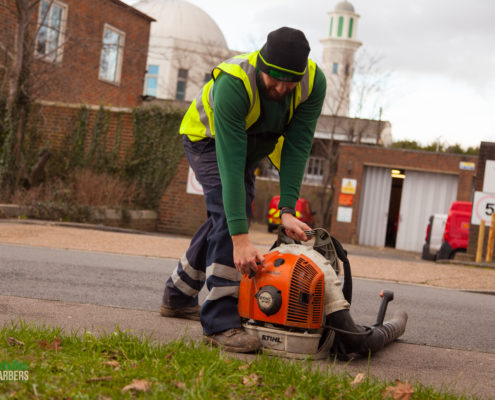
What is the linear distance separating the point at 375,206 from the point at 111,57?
38.2 ft

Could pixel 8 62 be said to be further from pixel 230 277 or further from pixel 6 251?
pixel 230 277

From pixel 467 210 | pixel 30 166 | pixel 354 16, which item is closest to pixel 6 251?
pixel 30 166

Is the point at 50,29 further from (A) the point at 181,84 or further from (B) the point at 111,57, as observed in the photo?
(A) the point at 181,84

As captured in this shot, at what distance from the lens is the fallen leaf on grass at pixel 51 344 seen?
10.8 ft

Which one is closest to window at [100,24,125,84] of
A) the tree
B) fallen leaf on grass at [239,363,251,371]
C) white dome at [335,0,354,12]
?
the tree

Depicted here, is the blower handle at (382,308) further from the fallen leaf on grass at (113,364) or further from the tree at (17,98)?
the tree at (17,98)

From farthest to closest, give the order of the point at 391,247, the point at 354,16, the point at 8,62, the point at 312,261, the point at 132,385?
the point at 354,16 → the point at 391,247 → the point at 8,62 → the point at 312,261 → the point at 132,385

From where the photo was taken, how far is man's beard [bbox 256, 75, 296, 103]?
152 inches

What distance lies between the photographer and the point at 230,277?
397cm

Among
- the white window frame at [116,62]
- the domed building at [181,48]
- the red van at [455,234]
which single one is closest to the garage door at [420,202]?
the red van at [455,234]

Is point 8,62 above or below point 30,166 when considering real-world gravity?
above

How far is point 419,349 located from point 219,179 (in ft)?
5.58

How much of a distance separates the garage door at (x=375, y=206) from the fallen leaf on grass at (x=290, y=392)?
75.1 ft

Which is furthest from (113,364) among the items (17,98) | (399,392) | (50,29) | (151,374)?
(50,29)
